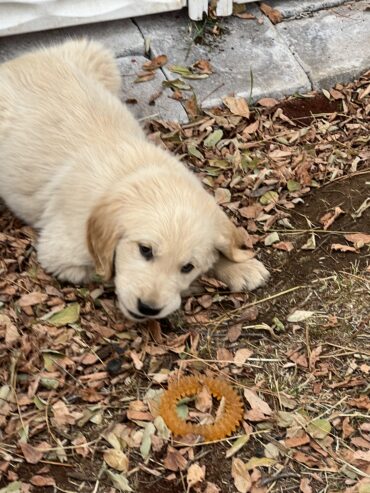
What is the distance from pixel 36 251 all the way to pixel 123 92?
1.50 metres

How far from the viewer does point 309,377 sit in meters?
3.79

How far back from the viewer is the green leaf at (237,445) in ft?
11.4

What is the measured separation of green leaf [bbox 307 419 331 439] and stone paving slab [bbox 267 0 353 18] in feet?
10.9

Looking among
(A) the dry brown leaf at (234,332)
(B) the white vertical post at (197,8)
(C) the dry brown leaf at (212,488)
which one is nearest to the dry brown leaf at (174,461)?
(C) the dry brown leaf at (212,488)

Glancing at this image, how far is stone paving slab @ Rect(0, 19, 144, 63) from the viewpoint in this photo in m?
5.29

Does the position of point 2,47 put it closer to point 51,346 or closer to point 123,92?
point 123,92

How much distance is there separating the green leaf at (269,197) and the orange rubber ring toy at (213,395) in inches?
54.2

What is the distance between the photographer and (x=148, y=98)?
5.18m

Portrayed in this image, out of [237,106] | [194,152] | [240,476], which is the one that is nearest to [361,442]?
[240,476]

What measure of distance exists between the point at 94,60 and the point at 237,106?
1.03 m

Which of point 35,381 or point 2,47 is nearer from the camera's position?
point 35,381

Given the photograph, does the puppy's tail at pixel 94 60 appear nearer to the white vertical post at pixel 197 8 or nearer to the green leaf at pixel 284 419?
the white vertical post at pixel 197 8

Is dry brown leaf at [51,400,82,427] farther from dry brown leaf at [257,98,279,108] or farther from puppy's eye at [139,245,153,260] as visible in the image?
dry brown leaf at [257,98,279,108]

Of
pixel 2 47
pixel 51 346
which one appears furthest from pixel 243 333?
pixel 2 47
